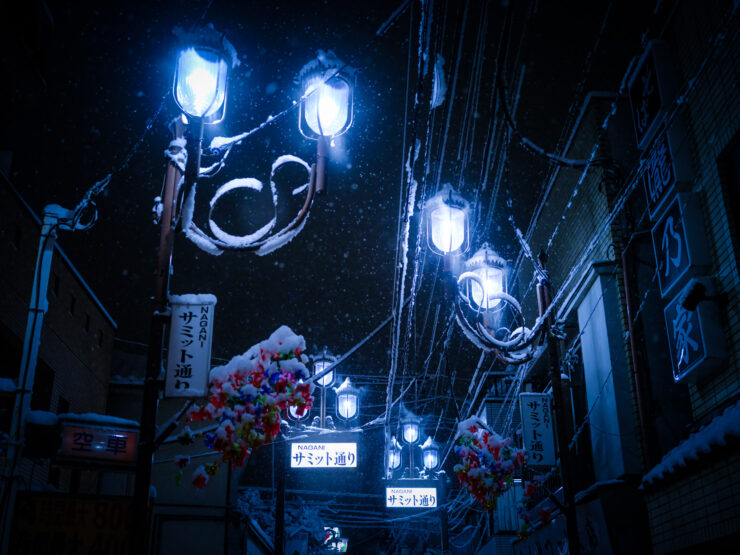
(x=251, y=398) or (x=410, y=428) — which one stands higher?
(x=410, y=428)

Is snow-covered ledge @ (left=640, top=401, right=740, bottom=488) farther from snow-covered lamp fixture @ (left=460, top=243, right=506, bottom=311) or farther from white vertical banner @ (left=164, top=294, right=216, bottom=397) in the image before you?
white vertical banner @ (left=164, top=294, right=216, bottom=397)

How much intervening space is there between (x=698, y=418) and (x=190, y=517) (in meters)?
17.2

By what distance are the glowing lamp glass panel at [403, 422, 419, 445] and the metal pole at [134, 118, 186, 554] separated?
96.4ft

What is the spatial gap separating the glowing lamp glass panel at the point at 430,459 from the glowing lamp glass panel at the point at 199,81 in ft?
109

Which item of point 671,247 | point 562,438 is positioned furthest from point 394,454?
point 671,247

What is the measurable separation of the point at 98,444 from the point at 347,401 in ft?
52.1

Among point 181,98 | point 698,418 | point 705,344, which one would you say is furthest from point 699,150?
point 181,98

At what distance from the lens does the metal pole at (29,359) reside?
332 inches

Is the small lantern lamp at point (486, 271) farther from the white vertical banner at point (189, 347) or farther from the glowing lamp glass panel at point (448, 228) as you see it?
the white vertical banner at point (189, 347)

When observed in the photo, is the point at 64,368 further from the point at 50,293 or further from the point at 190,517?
the point at 190,517

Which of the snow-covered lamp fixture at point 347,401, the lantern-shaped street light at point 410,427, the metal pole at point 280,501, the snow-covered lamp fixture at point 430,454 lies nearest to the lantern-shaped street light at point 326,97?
the metal pole at point 280,501

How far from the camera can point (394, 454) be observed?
43.6 m

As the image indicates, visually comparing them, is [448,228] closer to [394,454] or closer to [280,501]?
[280,501]

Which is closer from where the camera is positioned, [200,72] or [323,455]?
[200,72]
